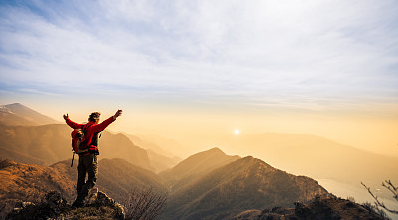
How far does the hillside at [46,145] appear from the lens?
354 feet

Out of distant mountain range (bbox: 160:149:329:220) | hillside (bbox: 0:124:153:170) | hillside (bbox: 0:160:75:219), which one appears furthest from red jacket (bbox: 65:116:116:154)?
hillside (bbox: 0:124:153:170)

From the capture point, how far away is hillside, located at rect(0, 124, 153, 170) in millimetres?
107938

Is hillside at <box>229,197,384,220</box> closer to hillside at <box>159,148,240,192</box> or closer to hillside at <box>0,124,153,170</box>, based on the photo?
hillside at <box>159,148,240,192</box>

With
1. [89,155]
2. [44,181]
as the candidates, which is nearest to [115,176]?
[44,181]

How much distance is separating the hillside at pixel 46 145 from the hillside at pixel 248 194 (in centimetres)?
8517

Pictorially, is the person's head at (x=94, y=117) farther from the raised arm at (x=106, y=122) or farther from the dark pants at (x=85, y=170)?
the dark pants at (x=85, y=170)

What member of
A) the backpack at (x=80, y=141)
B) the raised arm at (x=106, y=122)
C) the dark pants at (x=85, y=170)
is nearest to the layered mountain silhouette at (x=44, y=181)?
the dark pants at (x=85, y=170)

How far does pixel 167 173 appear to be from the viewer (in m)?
143

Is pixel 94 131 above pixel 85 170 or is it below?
above

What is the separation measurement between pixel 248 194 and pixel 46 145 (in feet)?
450

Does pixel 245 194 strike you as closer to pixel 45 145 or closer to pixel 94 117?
pixel 94 117

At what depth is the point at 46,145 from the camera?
131375 millimetres

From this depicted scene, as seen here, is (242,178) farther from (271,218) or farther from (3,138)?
(3,138)

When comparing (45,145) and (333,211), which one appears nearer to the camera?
(333,211)
